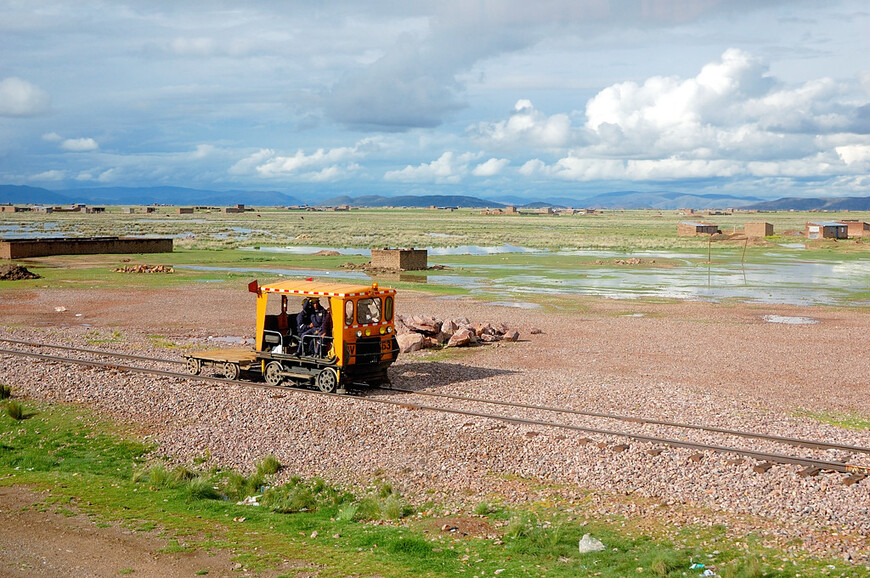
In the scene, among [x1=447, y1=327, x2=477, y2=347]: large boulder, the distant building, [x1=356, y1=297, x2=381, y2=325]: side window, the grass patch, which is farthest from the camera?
the distant building

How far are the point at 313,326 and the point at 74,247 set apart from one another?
52.7m

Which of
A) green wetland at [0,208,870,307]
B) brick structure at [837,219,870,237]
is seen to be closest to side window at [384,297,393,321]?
green wetland at [0,208,870,307]

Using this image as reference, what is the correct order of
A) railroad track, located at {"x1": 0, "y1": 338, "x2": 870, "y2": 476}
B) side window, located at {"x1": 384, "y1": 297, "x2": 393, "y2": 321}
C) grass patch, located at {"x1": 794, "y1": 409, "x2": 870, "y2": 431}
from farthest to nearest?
side window, located at {"x1": 384, "y1": 297, "x2": 393, "y2": 321}, grass patch, located at {"x1": 794, "y1": 409, "x2": 870, "y2": 431}, railroad track, located at {"x1": 0, "y1": 338, "x2": 870, "y2": 476}

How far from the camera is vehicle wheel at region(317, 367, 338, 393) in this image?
17.6 m

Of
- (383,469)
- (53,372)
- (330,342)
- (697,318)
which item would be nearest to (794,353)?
(697,318)

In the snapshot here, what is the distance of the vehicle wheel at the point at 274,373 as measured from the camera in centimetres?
1856

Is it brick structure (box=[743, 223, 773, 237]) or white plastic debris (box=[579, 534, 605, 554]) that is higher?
brick structure (box=[743, 223, 773, 237])

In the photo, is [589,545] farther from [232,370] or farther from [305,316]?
[232,370]

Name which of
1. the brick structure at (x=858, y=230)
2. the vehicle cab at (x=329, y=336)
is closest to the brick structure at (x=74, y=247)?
the vehicle cab at (x=329, y=336)

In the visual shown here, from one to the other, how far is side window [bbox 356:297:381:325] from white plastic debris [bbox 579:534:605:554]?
337 inches

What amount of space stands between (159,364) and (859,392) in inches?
671

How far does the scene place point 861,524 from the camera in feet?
34.8

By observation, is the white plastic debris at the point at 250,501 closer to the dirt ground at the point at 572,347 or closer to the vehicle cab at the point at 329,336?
the dirt ground at the point at 572,347

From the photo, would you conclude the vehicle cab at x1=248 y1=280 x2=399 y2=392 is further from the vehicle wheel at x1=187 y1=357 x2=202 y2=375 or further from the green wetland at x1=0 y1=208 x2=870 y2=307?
the green wetland at x1=0 y1=208 x2=870 y2=307
